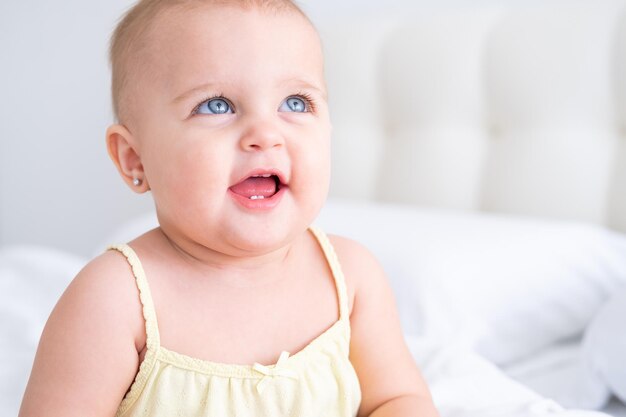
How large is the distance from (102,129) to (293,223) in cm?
218

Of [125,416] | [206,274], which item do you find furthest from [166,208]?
[125,416]

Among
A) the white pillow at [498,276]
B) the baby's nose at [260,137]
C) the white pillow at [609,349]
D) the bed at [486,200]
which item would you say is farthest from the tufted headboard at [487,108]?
the baby's nose at [260,137]

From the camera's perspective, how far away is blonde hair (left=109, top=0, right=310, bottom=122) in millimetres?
850

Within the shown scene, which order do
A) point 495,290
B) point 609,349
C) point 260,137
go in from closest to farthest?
point 260,137, point 609,349, point 495,290

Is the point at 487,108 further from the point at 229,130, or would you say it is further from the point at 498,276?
the point at 229,130

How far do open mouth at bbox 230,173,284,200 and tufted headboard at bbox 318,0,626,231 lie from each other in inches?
41.1

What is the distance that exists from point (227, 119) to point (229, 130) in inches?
0.7

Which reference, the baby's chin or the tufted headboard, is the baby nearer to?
the baby's chin

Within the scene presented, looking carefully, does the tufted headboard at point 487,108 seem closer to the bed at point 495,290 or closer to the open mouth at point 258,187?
the bed at point 495,290

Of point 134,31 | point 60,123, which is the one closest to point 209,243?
point 134,31

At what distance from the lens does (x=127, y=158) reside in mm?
905

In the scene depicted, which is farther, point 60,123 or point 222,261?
point 60,123

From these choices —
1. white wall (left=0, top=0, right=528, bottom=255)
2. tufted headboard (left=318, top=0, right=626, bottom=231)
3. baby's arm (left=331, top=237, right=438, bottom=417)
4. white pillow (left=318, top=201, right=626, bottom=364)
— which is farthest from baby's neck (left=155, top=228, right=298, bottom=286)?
white wall (left=0, top=0, right=528, bottom=255)

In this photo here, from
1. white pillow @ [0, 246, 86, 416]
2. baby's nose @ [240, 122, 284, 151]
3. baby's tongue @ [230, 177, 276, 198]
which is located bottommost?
white pillow @ [0, 246, 86, 416]
